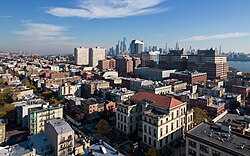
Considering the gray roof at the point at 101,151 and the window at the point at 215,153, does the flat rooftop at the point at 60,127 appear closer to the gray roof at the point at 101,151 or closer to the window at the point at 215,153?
the gray roof at the point at 101,151

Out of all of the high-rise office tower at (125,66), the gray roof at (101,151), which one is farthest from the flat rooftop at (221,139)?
the high-rise office tower at (125,66)

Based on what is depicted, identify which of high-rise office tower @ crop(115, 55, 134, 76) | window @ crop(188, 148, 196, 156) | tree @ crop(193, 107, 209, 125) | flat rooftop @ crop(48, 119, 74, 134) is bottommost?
window @ crop(188, 148, 196, 156)

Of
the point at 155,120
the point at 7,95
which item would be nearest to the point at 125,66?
the point at 7,95

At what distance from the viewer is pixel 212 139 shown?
69.6 ft

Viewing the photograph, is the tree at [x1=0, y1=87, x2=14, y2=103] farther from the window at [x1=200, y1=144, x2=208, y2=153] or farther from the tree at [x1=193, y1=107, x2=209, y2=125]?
the window at [x1=200, y1=144, x2=208, y2=153]

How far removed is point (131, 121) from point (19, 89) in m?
34.3

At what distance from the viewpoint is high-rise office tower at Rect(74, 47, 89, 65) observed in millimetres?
151200

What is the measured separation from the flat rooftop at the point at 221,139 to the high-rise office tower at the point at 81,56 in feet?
447

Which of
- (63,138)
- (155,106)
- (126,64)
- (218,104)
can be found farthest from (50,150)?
(126,64)

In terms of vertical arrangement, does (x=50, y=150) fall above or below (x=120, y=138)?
above

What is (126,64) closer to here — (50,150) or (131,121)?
(131,121)

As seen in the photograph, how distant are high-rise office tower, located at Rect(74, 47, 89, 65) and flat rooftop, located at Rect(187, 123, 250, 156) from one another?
136 metres

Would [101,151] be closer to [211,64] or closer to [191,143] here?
[191,143]

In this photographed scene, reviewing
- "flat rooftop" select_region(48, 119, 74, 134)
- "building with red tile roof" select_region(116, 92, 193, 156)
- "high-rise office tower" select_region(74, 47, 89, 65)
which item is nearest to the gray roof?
A: "flat rooftop" select_region(48, 119, 74, 134)
